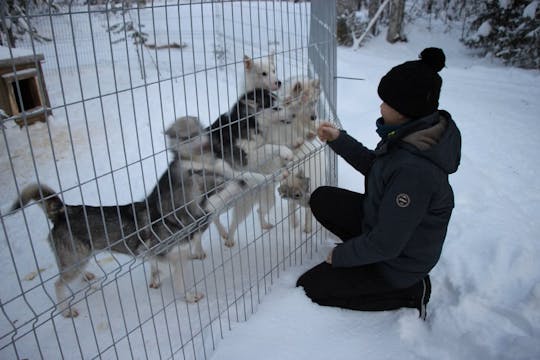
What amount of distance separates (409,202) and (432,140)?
0.33m

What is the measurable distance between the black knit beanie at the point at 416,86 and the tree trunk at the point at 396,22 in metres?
13.0

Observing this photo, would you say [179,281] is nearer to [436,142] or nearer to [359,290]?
[359,290]

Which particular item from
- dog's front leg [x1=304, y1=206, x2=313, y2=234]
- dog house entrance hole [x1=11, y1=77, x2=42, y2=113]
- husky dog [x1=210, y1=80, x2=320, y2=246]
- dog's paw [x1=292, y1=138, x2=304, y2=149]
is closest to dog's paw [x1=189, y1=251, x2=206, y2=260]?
husky dog [x1=210, y1=80, x2=320, y2=246]

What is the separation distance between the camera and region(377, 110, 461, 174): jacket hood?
6.78 ft

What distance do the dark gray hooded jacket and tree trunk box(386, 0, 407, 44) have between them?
514 inches

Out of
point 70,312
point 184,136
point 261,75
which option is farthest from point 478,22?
point 70,312

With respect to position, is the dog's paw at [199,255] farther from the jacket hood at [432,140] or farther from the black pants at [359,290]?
the jacket hood at [432,140]

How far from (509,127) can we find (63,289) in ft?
18.9

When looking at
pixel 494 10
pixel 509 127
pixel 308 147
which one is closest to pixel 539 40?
pixel 494 10

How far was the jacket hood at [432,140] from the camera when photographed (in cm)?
207

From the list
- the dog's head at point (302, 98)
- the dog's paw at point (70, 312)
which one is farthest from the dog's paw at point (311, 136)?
the dog's paw at point (70, 312)

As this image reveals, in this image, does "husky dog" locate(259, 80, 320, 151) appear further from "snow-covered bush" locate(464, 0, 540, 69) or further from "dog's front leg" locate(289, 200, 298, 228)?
"snow-covered bush" locate(464, 0, 540, 69)

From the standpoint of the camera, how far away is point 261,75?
11.1ft

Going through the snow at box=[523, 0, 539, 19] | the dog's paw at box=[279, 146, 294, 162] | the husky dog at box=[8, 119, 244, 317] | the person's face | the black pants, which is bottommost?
the black pants
